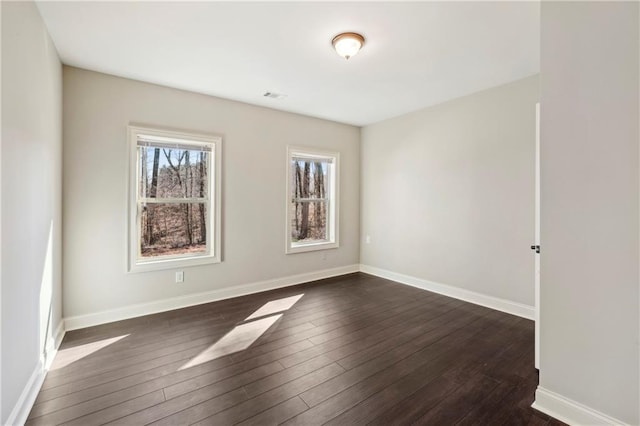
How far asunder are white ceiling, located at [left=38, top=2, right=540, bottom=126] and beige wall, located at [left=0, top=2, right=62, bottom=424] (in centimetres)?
45

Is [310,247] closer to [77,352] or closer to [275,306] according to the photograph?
[275,306]

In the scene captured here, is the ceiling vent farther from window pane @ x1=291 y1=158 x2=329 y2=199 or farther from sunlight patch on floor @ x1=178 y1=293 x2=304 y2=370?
sunlight patch on floor @ x1=178 y1=293 x2=304 y2=370

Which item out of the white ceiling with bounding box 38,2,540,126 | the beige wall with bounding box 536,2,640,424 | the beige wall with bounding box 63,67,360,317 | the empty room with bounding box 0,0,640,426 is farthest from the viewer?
the beige wall with bounding box 63,67,360,317

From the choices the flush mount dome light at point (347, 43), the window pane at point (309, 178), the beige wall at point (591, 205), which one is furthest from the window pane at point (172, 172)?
the beige wall at point (591, 205)

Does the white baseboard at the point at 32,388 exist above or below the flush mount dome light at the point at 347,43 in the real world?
below

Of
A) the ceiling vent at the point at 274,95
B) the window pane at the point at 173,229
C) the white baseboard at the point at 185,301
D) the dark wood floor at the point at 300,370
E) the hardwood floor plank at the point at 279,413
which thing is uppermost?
the ceiling vent at the point at 274,95

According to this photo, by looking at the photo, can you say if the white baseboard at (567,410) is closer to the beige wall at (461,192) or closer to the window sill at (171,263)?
the beige wall at (461,192)

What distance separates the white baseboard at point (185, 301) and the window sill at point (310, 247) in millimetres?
382

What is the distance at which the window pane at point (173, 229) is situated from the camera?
11.4 feet

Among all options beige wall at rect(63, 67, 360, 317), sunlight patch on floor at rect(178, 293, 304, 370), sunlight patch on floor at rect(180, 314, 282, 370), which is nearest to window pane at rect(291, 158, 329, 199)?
beige wall at rect(63, 67, 360, 317)

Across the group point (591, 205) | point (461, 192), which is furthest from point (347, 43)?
point (461, 192)

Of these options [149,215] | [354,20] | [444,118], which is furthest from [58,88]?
[444,118]

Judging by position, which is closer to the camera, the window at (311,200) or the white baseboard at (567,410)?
the white baseboard at (567,410)

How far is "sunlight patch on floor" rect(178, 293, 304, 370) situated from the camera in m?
2.46
